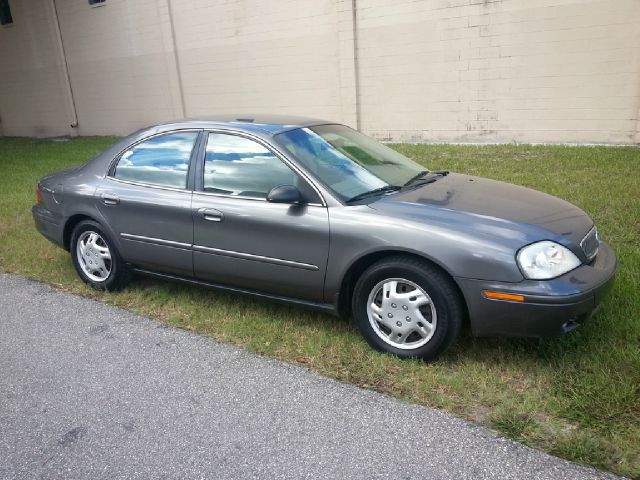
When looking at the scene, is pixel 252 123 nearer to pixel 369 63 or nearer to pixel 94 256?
pixel 94 256

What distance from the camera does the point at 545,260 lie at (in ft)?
9.87

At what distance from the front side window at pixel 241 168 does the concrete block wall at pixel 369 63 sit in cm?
806

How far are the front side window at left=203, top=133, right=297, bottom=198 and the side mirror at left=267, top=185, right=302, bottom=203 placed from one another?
0.48 feet

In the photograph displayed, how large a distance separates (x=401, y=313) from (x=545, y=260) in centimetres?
85

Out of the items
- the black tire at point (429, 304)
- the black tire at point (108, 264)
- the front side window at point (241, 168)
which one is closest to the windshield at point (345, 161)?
the front side window at point (241, 168)

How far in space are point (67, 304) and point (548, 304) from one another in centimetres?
368

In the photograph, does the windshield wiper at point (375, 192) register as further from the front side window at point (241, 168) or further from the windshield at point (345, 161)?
the front side window at point (241, 168)

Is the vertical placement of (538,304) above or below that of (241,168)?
below

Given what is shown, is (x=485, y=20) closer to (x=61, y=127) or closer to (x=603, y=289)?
(x=603, y=289)

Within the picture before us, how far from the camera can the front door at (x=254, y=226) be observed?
11.5 feet

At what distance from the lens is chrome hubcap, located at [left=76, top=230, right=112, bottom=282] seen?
15.2 ft

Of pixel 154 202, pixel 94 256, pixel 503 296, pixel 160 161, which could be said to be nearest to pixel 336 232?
pixel 503 296

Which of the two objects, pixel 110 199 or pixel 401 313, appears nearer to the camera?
pixel 401 313

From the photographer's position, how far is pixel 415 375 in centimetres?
317
